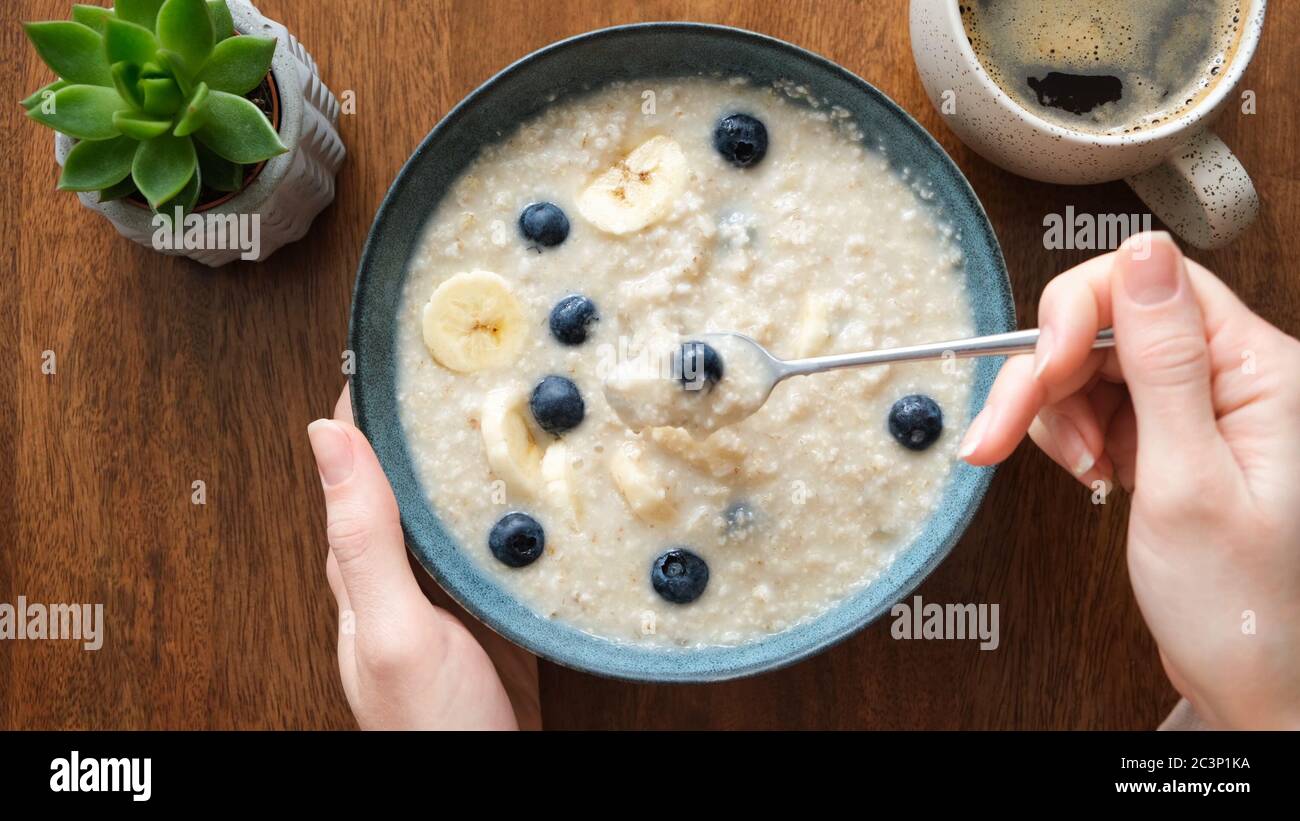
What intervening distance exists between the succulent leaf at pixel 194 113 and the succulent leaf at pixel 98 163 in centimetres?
7

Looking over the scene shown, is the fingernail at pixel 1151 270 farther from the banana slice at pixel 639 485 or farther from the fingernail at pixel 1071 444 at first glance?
the banana slice at pixel 639 485

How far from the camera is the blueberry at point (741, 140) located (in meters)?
1.17

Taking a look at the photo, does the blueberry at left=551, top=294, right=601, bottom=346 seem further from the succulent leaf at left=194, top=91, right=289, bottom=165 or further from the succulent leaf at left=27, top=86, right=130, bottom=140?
the succulent leaf at left=27, top=86, right=130, bottom=140

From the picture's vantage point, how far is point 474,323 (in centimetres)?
116

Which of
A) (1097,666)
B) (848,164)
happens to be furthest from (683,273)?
(1097,666)

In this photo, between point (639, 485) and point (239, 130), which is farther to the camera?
point (639, 485)

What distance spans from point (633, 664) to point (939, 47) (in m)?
0.71

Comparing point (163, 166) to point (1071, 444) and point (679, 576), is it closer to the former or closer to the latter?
point (679, 576)

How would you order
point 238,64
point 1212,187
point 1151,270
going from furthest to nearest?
point 1212,187 < point 238,64 < point 1151,270

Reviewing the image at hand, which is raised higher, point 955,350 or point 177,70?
point 177,70

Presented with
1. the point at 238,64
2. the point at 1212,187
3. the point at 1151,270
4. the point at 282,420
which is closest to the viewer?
the point at 1151,270

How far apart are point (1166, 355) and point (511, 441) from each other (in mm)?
620

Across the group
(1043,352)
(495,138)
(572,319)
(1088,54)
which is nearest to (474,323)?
(572,319)

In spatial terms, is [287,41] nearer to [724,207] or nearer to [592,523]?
[724,207]
